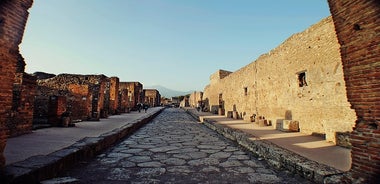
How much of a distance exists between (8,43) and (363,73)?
4.46m

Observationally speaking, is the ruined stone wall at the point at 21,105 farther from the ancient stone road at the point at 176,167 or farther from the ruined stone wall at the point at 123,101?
the ruined stone wall at the point at 123,101

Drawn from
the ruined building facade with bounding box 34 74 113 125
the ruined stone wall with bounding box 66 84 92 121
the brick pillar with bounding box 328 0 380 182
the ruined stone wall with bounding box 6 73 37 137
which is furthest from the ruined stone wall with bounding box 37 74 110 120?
the brick pillar with bounding box 328 0 380 182

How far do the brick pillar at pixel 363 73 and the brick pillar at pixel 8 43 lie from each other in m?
4.20

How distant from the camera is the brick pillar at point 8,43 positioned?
2613 millimetres

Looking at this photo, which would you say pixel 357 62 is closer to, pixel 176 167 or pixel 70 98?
pixel 176 167

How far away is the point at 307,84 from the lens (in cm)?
706

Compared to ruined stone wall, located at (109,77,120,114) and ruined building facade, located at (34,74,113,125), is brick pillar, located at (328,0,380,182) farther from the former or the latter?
ruined stone wall, located at (109,77,120,114)

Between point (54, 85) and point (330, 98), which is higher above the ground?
point (54, 85)

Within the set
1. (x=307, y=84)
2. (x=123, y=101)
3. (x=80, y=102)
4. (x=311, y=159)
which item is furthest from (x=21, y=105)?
(x=123, y=101)

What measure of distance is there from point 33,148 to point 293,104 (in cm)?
784

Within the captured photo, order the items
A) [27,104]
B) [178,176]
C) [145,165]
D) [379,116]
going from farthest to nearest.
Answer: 1. [27,104]
2. [145,165]
3. [178,176]
4. [379,116]

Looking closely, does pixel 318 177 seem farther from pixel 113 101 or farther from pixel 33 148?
pixel 113 101

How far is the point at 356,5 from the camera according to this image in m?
2.54

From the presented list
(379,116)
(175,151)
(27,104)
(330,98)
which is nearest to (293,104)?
(330,98)
